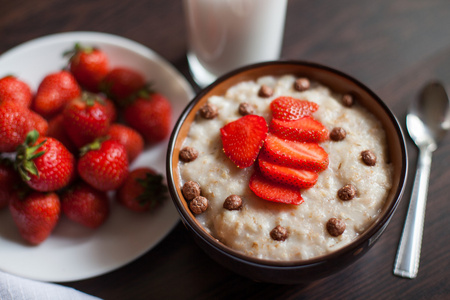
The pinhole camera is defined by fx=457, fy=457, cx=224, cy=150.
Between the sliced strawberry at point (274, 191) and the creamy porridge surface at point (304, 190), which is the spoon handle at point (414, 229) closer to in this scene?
the creamy porridge surface at point (304, 190)

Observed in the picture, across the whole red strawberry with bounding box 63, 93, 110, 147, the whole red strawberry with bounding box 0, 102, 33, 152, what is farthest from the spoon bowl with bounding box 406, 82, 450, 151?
the whole red strawberry with bounding box 0, 102, 33, 152

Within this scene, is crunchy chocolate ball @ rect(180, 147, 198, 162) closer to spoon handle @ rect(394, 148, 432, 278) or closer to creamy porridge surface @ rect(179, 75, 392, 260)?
creamy porridge surface @ rect(179, 75, 392, 260)

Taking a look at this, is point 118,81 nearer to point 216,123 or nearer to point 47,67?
Answer: point 47,67

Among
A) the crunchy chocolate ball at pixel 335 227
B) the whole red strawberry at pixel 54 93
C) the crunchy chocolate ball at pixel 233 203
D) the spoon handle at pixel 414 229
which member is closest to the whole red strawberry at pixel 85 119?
the whole red strawberry at pixel 54 93

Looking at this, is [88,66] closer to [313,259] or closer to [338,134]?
[338,134]

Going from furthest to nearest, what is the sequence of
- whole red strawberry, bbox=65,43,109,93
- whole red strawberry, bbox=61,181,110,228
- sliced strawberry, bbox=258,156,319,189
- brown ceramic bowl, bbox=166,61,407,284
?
whole red strawberry, bbox=65,43,109,93, whole red strawberry, bbox=61,181,110,228, sliced strawberry, bbox=258,156,319,189, brown ceramic bowl, bbox=166,61,407,284

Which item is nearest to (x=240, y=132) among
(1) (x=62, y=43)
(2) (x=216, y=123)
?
(2) (x=216, y=123)

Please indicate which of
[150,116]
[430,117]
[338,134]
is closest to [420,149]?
[430,117]
